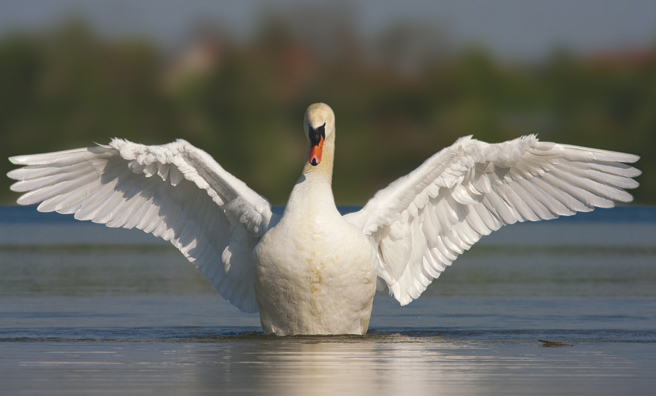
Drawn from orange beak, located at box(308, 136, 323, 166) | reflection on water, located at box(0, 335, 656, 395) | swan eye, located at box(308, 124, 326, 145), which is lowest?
reflection on water, located at box(0, 335, 656, 395)

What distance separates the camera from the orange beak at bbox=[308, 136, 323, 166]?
470 inches

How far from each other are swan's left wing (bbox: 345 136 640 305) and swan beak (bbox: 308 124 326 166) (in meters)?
0.85

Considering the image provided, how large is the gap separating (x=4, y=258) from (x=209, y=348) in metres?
14.7

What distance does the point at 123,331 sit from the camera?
1227 centimetres

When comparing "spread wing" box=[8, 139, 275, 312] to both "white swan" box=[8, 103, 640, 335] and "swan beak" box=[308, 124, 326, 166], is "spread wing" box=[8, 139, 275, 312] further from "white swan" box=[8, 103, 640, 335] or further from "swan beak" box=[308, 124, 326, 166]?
"swan beak" box=[308, 124, 326, 166]

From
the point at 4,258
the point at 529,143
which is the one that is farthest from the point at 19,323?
the point at 4,258

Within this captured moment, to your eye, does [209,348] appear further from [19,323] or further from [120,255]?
[120,255]

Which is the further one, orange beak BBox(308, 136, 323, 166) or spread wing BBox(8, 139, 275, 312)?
spread wing BBox(8, 139, 275, 312)

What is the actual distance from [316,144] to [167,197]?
217 cm

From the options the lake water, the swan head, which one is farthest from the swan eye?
the lake water

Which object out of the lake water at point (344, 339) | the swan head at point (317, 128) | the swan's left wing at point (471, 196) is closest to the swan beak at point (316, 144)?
the swan head at point (317, 128)

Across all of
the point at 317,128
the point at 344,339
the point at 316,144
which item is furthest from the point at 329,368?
the point at 317,128

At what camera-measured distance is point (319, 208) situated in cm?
1165

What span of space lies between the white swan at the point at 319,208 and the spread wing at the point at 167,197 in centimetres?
1
